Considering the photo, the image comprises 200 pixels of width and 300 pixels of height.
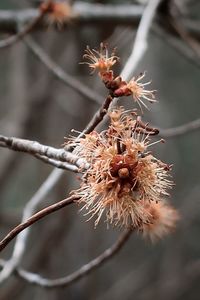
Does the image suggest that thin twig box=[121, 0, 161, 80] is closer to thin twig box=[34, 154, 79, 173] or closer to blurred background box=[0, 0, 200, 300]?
thin twig box=[34, 154, 79, 173]

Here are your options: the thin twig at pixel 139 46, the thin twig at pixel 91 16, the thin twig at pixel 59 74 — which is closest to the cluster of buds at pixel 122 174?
the thin twig at pixel 139 46

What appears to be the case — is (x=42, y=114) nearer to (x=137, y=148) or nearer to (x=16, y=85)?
(x=16, y=85)

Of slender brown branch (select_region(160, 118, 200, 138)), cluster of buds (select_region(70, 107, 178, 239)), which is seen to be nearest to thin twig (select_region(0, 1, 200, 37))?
slender brown branch (select_region(160, 118, 200, 138))

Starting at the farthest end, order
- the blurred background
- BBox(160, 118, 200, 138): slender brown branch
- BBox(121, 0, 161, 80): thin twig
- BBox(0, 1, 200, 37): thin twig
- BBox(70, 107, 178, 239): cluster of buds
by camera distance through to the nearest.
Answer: the blurred background, BBox(0, 1, 200, 37): thin twig, BBox(160, 118, 200, 138): slender brown branch, BBox(121, 0, 161, 80): thin twig, BBox(70, 107, 178, 239): cluster of buds

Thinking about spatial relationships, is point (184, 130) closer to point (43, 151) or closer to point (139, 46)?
point (139, 46)

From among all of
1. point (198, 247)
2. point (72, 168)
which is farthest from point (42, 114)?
point (72, 168)

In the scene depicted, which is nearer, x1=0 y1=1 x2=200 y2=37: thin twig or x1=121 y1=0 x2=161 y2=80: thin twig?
x1=121 y1=0 x2=161 y2=80: thin twig
